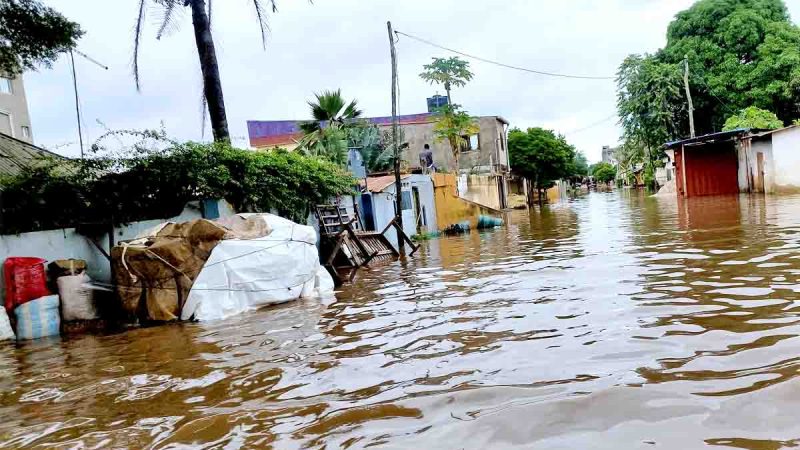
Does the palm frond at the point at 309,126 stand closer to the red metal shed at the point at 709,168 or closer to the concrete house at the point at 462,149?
the concrete house at the point at 462,149

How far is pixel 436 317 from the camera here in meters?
5.66

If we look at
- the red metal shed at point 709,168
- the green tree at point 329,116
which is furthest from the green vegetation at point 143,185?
the red metal shed at point 709,168

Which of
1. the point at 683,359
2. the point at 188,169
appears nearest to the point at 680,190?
the point at 188,169

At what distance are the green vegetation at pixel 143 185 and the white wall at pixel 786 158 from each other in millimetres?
20934

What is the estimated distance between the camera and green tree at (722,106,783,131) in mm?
27109

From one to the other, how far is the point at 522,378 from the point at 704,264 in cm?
485

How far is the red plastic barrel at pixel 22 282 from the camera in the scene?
7.02 meters

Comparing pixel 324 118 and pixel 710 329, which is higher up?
pixel 324 118

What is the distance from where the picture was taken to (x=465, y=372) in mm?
3627

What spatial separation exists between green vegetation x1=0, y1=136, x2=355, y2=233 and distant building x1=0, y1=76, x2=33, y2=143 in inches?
819

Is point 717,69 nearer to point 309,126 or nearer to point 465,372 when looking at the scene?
point 309,126

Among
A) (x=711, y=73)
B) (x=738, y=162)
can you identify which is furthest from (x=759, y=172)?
(x=711, y=73)

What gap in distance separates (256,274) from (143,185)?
9.83ft

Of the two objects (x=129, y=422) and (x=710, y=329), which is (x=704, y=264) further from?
(x=129, y=422)
